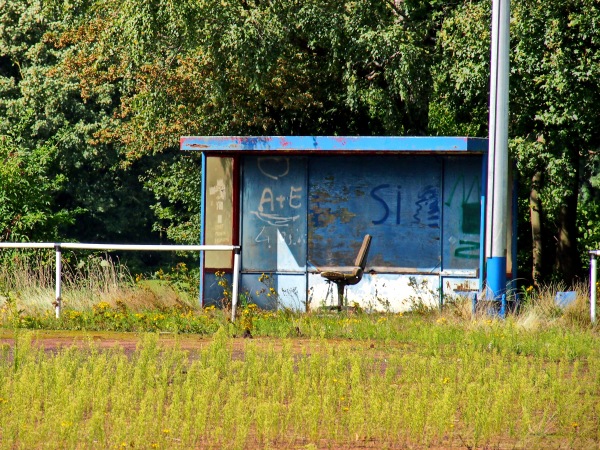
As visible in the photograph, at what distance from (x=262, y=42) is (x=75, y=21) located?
515 centimetres

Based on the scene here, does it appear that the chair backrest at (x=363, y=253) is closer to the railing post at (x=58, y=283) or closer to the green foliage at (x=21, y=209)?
the railing post at (x=58, y=283)

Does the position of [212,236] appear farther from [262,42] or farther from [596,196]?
[596,196]

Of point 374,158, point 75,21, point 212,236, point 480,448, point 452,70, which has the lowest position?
point 480,448

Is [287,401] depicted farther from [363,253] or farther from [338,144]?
[338,144]

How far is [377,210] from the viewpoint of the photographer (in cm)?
1588

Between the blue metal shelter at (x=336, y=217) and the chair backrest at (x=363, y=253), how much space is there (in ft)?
3.19

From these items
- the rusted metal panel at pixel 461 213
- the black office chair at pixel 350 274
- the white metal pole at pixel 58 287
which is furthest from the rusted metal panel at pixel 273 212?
the white metal pole at pixel 58 287

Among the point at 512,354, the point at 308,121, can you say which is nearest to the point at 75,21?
the point at 308,121

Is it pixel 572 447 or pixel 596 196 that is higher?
pixel 596 196

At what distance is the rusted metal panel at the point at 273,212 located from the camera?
632 inches

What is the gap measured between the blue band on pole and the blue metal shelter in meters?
1.95

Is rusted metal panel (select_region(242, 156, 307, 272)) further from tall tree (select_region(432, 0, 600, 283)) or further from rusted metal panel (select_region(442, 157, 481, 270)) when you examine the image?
tall tree (select_region(432, 0, 600, 283))

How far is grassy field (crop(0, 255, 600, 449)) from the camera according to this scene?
22.1ft

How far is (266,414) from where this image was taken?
6691 mm
